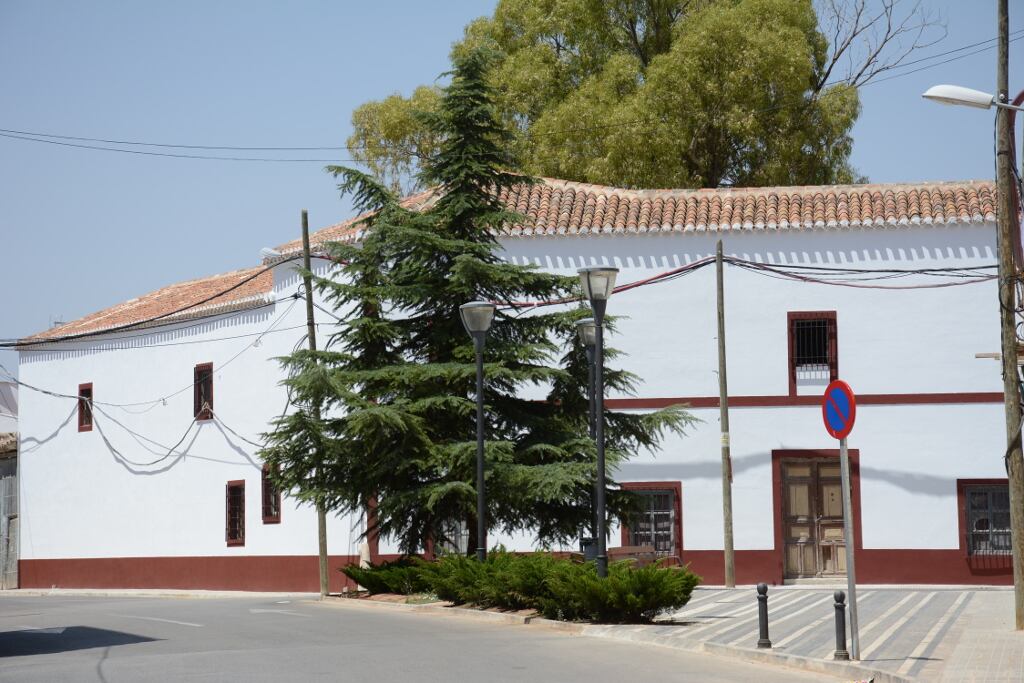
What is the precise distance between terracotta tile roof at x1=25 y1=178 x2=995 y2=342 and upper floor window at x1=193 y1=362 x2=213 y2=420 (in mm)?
5510

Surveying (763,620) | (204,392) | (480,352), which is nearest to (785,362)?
(480,352)

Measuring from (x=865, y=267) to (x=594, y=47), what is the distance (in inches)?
587

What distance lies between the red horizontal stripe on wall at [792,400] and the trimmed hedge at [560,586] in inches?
305

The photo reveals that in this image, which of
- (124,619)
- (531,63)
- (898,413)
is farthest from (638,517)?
(531,63)

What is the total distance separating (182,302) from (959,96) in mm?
27195

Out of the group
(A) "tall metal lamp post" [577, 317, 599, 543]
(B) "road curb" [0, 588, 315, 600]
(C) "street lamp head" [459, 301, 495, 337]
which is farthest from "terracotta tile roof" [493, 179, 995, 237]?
(B) "road curb" [0, 588, 315, 600]

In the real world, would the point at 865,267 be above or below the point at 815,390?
above

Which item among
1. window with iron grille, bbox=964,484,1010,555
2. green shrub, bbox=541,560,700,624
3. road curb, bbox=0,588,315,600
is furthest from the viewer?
road curb, bbox=0,588,315,600

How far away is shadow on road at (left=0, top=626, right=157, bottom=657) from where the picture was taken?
51.7ft

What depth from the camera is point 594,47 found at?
4009 centimetres

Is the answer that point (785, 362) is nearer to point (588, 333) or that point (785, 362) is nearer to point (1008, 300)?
point (588, 333)

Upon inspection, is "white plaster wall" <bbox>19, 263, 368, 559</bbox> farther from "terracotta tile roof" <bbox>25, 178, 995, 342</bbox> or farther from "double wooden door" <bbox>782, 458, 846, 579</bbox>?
"double wooden door" <bbox>782, 458, 846, 579</bbox>

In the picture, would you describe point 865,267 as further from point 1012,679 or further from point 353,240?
point 1012,679


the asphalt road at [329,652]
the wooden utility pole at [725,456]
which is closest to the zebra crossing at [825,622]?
the asphalt road at [329,652]
